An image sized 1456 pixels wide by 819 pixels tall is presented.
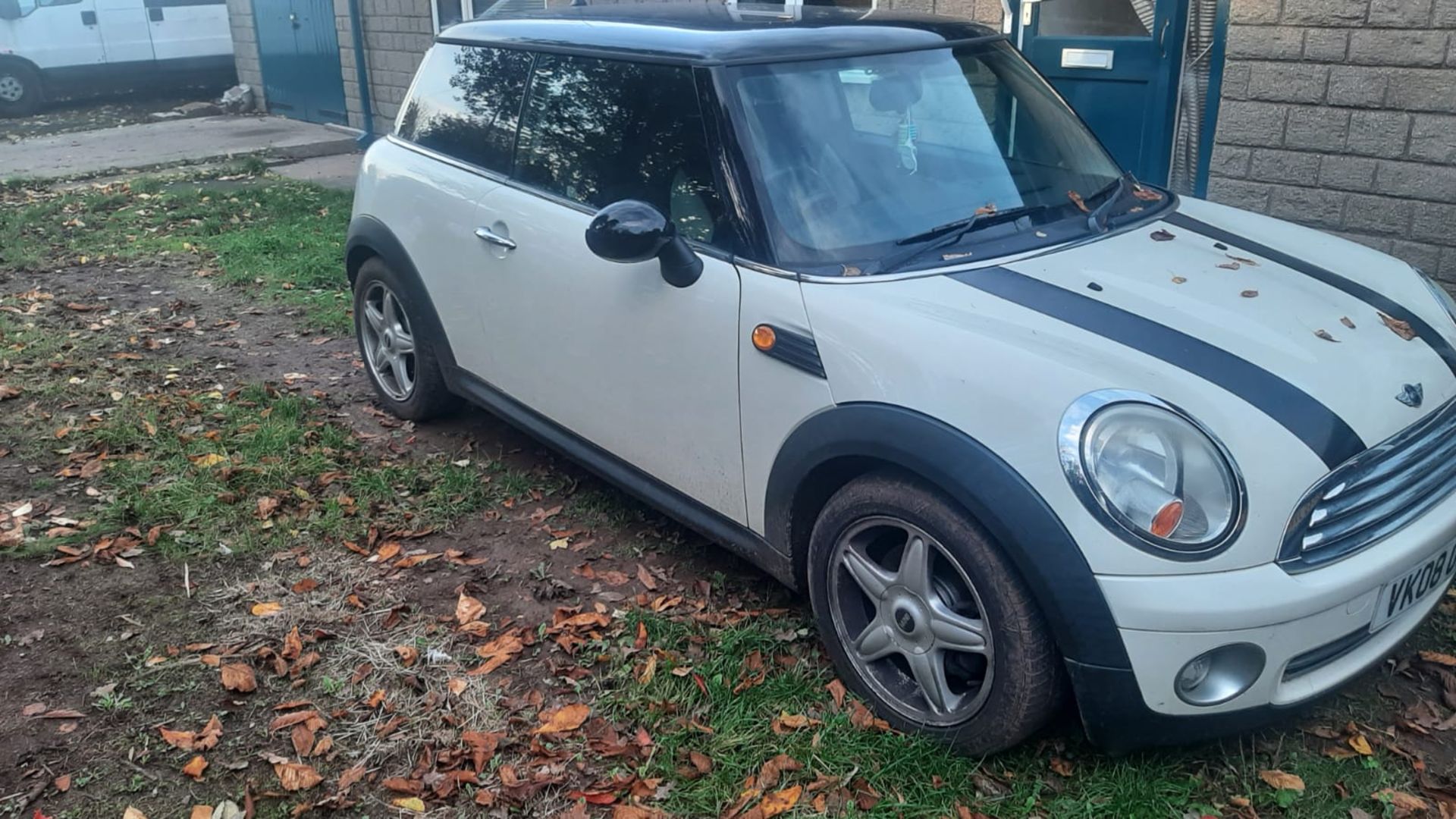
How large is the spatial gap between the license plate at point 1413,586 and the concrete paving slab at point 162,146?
12.1 meters

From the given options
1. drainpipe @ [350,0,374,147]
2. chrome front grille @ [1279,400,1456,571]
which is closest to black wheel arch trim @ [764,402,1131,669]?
chrome front grille @ [1279,400,1456,571]

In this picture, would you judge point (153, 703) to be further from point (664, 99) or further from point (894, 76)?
point (894, 76)

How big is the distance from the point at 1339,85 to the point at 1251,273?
10.8 ft

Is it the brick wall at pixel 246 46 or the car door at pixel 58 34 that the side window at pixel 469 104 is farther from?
the car door at pixel 58 34

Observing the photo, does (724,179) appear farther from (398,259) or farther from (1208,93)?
(1208,93)

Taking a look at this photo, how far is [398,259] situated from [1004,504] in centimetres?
307

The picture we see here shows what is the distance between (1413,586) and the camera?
9.05ft

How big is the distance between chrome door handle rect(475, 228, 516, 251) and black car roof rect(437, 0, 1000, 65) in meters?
0.68

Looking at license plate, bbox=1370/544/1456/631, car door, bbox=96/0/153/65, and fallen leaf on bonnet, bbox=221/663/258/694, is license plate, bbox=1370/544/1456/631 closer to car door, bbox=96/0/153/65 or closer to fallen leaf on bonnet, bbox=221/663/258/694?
fallen leaf on bonnet, bbox=221/663/258/694

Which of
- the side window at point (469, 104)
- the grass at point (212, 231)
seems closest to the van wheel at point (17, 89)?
the grass at point (212, 231)

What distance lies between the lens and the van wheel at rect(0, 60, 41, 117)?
16141mm

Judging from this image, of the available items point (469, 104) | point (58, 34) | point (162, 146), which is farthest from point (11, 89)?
point (469, 104)

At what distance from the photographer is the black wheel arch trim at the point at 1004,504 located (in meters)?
2.53

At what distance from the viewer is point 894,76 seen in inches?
141
